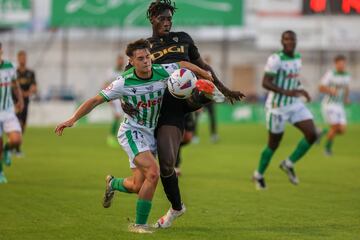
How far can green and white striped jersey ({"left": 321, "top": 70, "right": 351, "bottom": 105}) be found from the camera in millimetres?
23312

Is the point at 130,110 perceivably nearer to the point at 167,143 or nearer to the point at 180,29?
the point at 167,143

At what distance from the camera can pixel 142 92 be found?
33.1ft

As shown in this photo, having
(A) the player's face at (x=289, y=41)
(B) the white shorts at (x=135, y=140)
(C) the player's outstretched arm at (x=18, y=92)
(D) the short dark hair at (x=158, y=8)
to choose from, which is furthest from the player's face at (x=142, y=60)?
(C) the player's outstretched arm at (x=18, y=92)

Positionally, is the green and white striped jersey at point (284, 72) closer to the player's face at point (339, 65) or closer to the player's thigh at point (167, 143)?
the player's thigh at point (167, 143)

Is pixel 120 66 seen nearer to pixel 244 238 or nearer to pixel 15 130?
pixel 15 130

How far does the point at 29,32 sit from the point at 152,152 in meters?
36.5

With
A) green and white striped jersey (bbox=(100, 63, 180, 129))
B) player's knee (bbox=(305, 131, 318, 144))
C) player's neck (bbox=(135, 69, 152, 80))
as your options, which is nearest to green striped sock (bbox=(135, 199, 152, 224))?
green and white striped jersey (bbox=(100, 63, 180, 129))

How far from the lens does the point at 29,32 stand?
45.9 metres

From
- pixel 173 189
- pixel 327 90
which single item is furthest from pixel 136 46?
pixel 327 90

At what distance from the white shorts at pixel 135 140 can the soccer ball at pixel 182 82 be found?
610 millimetres

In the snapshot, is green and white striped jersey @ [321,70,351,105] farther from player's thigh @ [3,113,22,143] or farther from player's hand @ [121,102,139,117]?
player's hand @ [121,102,139,117]

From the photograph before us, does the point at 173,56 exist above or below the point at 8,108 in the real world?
above

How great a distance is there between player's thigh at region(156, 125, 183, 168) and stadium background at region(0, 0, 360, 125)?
2503 cm

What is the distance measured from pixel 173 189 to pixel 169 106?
0.92 meters
